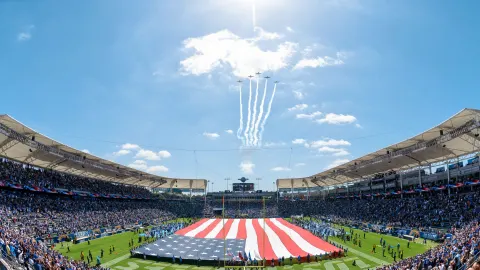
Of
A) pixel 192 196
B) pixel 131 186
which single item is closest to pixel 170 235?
pixel 131 186

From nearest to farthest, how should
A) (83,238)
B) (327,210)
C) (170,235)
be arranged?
(83,238), (170,235), (327,210)

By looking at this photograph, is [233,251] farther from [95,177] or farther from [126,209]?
[95,177]

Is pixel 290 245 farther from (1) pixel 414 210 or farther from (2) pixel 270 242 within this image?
(1) pixel 414 210

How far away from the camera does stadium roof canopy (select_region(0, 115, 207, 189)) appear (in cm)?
3841

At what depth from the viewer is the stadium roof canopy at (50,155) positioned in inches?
1512

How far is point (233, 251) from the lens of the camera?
37.7 metres

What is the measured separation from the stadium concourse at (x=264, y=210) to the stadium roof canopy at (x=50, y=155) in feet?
0.49

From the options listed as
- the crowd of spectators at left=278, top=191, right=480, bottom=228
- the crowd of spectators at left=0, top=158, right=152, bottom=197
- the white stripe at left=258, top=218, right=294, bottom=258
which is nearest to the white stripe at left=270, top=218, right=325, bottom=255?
the white stripe at left=258, top=218, right=294, bottom=258

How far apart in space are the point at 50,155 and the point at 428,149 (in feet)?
181

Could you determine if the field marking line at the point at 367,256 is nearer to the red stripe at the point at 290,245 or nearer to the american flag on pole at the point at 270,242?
the american flag on pole at the point at 270,242

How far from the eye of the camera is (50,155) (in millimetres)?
50125

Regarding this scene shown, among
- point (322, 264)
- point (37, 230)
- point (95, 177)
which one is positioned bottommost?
point (322, 264)

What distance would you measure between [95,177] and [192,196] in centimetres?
4405

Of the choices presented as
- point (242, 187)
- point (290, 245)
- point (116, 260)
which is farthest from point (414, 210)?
point (242, 187)
